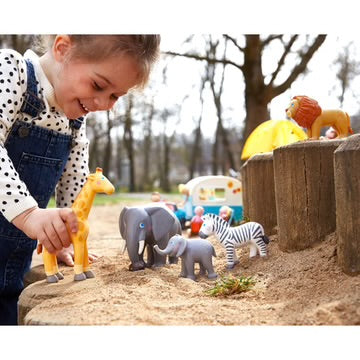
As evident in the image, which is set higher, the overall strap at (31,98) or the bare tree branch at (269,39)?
the bare tree branch at (269,39)

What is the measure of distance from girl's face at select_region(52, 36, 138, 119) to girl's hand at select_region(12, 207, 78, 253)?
25cm

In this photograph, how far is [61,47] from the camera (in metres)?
1.09

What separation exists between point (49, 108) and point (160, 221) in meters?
0.43

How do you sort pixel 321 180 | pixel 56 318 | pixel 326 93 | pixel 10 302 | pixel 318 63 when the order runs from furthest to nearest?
pixel 318 63, pixel 326 93, pixel 10 302, pixel 321 180, pixel 56 318

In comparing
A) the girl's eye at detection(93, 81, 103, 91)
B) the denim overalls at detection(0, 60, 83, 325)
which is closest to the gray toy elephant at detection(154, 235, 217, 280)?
the denim overalls at detection(0, 60, 83, 325)

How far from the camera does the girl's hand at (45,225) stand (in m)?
0.96

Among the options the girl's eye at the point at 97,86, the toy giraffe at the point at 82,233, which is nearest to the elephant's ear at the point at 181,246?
the toy giraffe at the point at 82,233

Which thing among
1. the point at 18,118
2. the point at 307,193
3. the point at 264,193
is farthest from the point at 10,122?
the point at 264,193

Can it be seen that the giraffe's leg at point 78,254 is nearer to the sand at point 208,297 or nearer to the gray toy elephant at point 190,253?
the sand at point 208,297
